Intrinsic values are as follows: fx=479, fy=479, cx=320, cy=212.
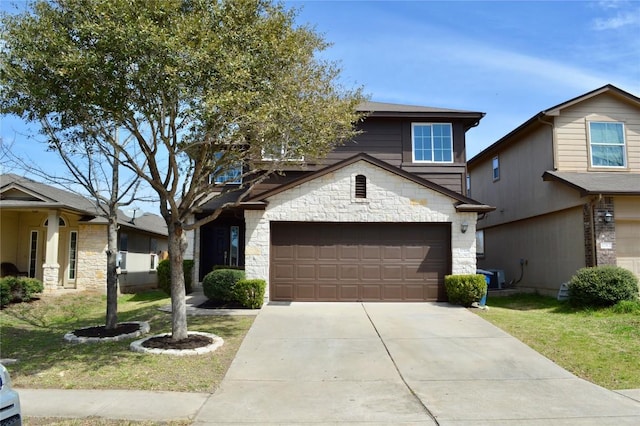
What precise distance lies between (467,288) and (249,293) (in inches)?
236

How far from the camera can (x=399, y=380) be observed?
24.8ft

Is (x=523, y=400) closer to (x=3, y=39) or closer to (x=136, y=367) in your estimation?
(x=136, y=367)

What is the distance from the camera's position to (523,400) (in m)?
6.62

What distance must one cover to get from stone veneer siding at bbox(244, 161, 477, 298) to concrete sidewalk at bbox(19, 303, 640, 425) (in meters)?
3.69

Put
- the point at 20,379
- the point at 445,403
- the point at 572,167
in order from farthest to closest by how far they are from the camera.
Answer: the point at 572,167, the point at 20,379, the point at 445,403

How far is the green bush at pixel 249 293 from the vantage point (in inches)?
507

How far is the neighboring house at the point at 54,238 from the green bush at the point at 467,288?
12242 millimetres

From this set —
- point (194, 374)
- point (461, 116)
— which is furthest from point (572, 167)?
point (194, 374)

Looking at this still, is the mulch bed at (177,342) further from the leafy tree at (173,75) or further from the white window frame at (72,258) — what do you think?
the white window frame at (72,258)

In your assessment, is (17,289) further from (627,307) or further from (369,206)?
(627,307)

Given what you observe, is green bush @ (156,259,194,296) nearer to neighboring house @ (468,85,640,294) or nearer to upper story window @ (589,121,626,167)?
neighboring house @ (468,85,640,294)

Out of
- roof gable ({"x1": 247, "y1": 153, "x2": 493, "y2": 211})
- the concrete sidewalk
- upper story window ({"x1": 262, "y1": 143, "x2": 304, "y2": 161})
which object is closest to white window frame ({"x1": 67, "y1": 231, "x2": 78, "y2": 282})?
roof gable ({"x1": 247, "y1": 153, "x2": 493, "y2": 211})

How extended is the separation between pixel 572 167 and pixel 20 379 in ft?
52.9

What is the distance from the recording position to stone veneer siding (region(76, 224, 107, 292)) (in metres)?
17.7
